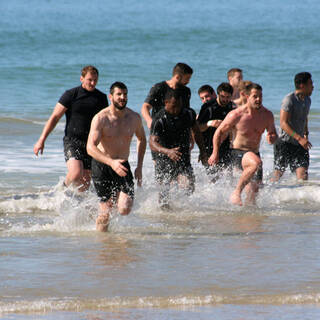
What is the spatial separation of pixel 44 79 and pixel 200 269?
25167mm

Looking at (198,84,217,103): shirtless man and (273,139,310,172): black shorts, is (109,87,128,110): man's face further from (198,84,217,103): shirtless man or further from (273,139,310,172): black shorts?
(273,139,310,172): black shorts

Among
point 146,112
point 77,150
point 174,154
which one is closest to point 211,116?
point 146,112

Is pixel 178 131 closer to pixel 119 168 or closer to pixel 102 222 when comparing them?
pixel 102 222

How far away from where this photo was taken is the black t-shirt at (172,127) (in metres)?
9.31

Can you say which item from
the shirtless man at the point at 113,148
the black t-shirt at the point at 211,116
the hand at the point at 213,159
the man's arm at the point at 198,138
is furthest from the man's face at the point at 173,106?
the shirtless man at the point at 113,148

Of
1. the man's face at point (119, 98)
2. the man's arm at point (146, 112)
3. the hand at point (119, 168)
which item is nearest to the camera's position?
the hand at point (119, 168)

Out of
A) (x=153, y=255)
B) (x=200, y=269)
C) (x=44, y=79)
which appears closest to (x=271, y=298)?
(x=200, y=269)

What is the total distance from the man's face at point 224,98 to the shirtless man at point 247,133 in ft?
1.76

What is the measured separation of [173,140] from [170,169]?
13.3 inches

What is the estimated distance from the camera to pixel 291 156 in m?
11.1

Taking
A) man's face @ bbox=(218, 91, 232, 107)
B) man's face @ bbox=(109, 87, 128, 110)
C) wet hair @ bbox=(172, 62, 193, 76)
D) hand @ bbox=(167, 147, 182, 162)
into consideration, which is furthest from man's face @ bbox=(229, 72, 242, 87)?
man's face @ bbox=(109, 87, 128, 110)

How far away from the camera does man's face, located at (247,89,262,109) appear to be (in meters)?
9.45

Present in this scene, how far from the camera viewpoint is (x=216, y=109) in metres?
10.3

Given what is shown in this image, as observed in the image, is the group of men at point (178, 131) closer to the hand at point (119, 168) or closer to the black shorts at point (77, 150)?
the black shorts at point (77, 150)
